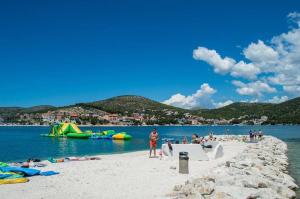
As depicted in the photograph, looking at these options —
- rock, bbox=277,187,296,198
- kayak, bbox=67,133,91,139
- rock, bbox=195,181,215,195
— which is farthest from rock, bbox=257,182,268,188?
kayak, bbox=67,133,91,139

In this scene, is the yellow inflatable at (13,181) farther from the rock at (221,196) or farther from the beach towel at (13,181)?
the rock at (221,196)

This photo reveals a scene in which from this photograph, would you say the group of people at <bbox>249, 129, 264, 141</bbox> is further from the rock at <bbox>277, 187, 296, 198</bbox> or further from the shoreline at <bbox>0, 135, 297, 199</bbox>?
the rock at <bbox>277, 187, 296, 198</bbox>

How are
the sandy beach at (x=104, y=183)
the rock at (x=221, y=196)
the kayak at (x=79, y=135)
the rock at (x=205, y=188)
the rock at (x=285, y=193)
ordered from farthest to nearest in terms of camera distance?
the kayak at (x=79, y=135), the rock at (x=285, y=193), the sandy beach at (x=104, y=183), the rock at (x=205, y=188), the rock at (x=221, y=196)

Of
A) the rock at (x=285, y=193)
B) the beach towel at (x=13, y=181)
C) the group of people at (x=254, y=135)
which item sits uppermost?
the group of people at (x=254, y=135)

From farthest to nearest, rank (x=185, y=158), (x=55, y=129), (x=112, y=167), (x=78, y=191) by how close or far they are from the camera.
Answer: (x=55, y=129), (x=112, y=167), (x=185, y=158), (x=78, y=191)

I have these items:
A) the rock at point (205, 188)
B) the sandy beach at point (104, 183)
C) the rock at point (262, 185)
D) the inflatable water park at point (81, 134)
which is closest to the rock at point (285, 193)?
the rock at point (262, 185)

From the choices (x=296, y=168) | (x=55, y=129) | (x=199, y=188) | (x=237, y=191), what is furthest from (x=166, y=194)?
(x=55, y=129)

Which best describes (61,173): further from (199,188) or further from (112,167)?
(199,188)

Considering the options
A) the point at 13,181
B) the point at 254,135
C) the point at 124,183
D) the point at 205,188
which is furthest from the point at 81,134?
the point at 205,188

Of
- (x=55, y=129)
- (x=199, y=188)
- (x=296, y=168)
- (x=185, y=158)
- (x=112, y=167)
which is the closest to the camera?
(x=199, y=188)

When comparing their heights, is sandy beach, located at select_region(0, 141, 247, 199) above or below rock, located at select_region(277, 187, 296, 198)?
above

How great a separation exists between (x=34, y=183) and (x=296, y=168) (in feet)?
56.7

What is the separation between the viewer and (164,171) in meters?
19.5

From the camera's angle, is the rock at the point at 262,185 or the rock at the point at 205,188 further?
the rock at the point at 262,185
